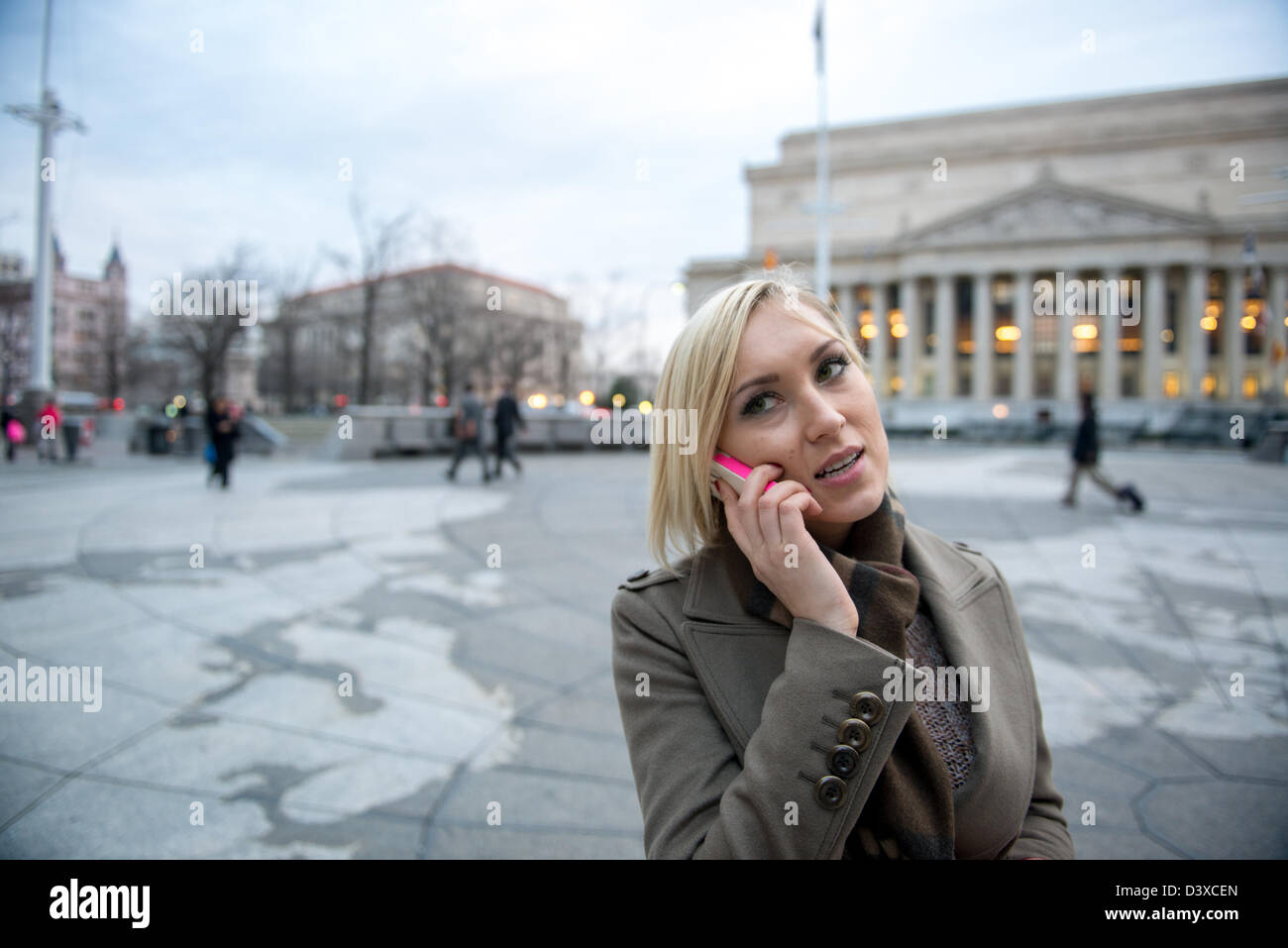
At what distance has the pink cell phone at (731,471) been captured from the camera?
4.48 feet

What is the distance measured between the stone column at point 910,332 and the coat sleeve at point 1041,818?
210 ft

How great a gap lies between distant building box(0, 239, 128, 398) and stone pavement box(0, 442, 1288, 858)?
44.3 feet

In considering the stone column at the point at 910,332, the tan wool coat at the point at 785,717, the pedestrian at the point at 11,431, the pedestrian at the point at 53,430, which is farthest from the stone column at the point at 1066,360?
the tan wool coat at the point at 785,717

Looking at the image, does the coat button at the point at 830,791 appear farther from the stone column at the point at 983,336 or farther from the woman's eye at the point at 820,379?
the stone column at the point at 983,336

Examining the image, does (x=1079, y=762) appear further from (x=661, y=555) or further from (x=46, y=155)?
(x=46, y=155)

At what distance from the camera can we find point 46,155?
3.87 m

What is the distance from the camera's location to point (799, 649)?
119 centimetres

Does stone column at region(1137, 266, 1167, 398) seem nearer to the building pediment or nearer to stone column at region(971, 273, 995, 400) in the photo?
the building pediment

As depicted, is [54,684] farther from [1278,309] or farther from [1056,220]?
[1278,309]

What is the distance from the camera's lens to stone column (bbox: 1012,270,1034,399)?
57469mm

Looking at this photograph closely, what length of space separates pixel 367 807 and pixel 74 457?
22.1m

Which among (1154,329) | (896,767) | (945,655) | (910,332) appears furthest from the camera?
(910,332)

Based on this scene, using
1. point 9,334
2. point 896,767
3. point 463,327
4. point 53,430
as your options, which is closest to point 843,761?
point 896,767

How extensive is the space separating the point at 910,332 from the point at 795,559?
2591 inches
